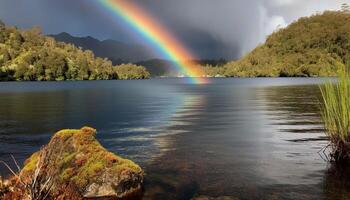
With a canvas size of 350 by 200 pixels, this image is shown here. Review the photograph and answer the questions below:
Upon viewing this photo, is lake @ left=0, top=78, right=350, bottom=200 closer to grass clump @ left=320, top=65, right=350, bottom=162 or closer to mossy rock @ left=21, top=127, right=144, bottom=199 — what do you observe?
mossy rock @ left=21, top=127, right=144, bottom=199

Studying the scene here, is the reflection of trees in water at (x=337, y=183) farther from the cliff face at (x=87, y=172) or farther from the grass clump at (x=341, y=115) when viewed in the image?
the cliff face at (x=87, y=172)

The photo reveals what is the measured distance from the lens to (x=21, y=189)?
600 inches

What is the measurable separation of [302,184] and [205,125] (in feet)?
84.9

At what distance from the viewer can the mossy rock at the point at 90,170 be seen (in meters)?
18.6

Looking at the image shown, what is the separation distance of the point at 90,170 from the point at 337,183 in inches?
495

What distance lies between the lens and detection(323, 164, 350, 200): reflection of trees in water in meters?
18.6

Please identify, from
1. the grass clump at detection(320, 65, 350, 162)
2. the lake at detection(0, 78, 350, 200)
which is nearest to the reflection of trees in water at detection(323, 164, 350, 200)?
the lake at detection(0, 78, 350, 200)

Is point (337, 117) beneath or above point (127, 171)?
above

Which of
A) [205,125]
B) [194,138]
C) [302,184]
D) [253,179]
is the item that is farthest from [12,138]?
[302,184]

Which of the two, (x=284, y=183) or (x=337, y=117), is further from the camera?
(x=337, y=117)

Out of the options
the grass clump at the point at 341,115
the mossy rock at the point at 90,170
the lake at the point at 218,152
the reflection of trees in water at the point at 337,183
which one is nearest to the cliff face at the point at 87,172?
the mossy rock at the point at 90,170

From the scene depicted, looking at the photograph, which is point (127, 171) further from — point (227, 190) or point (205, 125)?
point (205, 125)

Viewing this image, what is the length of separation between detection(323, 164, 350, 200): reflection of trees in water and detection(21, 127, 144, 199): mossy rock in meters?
9.24

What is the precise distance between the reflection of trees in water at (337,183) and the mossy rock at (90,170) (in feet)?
30.3
